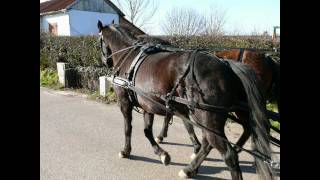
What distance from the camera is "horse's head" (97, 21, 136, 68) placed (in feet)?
17.3

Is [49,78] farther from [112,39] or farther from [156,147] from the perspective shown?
[156,147]

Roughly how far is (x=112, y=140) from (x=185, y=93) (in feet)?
8.56

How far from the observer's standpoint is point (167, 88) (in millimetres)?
3914

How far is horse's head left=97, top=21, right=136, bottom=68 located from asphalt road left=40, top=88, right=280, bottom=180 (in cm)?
139

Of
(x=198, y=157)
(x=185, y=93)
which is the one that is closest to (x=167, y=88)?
(x=185, y=93)

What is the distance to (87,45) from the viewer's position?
1241 cm

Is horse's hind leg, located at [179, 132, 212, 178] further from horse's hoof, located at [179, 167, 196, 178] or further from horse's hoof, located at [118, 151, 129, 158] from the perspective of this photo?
horse's hoof, located at [118, 151, 129, 158]

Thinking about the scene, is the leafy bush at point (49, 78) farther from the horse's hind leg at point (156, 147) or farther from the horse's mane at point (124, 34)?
the horse's hind leg at point (156, 147)

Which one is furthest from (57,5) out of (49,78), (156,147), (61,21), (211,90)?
(211,90)

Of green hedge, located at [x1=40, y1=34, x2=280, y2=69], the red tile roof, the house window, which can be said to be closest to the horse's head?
green hedge, located at [x1=40, y1=34, x2=280, y2=69]

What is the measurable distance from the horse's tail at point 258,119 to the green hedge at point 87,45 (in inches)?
168

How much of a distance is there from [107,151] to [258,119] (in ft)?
8.88

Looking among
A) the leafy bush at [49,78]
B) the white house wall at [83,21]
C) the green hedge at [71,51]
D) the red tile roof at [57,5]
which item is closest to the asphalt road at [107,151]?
the green hedge at [71,51]
